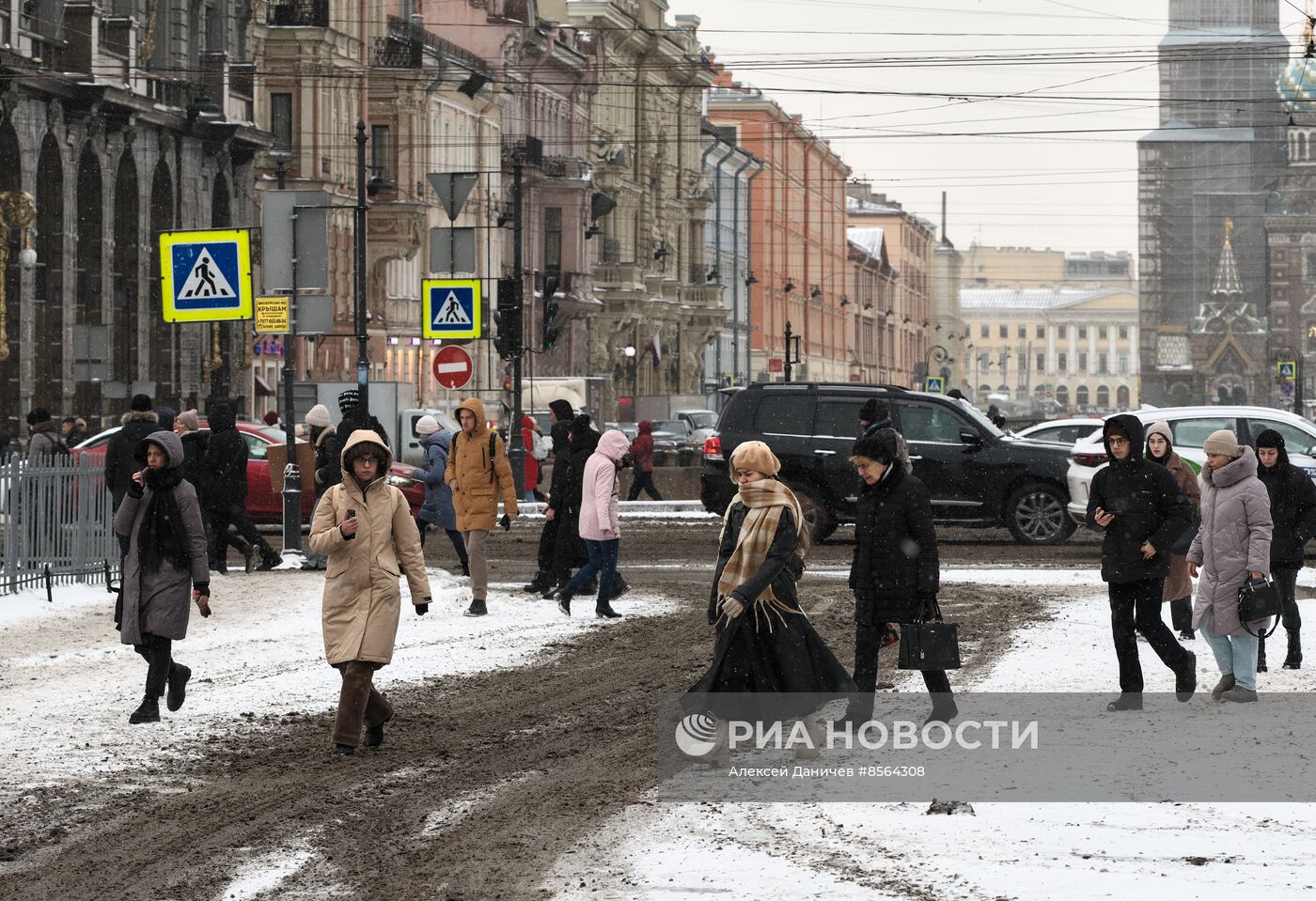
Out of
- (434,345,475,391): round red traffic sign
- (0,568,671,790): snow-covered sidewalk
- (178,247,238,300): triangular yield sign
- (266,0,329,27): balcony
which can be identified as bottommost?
A: (0,568,671,790): snow-covered sidewalk

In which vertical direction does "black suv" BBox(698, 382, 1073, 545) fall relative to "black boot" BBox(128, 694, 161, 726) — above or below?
above

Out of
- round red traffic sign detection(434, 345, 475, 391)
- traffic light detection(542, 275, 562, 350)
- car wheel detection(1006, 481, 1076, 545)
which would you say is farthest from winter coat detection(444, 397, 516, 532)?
traffic light detection(542, 275, 562, 350)

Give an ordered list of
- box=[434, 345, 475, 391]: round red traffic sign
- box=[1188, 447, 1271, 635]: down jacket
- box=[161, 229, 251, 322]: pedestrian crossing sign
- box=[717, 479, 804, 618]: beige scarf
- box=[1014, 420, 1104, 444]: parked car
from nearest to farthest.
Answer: box=[717, 479, 804, 618]: beige scarf → box=[1188, 447, 1271, 635]: down jacket → box=[161, 229, 251, 322]: pedestrian crossing sign → box=[434, 345, 475, 391]: round red traffic sign → box=[1014, 420, 1104, 444]: parked car

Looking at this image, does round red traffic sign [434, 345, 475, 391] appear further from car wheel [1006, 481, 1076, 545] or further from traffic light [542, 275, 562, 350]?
car wheel [1006, 481, 1076, 545]

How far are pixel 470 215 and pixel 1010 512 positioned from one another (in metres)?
43.1

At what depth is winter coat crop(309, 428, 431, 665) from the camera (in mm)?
11195

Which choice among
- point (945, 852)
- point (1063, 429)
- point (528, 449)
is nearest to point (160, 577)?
point (945, 852)

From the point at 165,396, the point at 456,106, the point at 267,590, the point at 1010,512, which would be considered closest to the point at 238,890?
the point at 267,590

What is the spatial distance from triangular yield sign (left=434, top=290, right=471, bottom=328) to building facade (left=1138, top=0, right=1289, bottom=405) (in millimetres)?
116191

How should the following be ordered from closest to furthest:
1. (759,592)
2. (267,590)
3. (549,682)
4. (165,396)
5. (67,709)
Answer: (759,592)
(67,709)
(549,682)
(267,590)
(165,396)

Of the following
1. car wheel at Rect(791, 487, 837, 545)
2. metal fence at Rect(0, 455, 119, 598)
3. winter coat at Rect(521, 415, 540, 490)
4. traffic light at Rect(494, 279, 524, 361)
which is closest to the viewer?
metal fence at Rect(0, 455, 119, 598)

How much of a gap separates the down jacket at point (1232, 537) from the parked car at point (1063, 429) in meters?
20.1

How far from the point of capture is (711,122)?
Result: 362 feet

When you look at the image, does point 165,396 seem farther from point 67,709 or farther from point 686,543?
point 67,709
